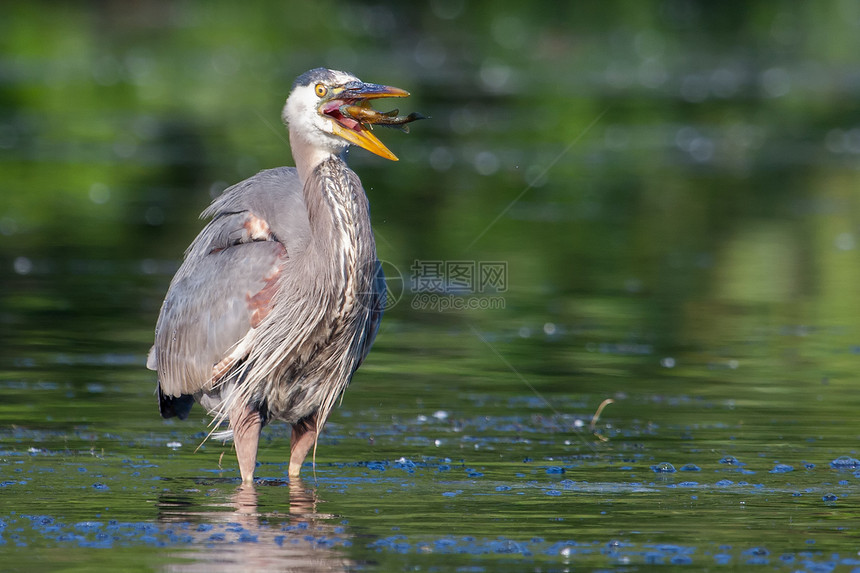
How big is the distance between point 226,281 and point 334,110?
1.13 m

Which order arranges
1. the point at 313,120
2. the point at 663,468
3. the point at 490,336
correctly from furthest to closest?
1. the point at 490,336
2. the point at 313,120
3. the point at 663,468

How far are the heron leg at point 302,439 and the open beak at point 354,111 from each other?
160 cm

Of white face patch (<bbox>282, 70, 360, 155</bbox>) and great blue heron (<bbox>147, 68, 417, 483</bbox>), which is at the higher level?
white face patch (<bbox>282, 70, 360, 155</bbox>)

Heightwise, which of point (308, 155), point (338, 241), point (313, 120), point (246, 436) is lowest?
point (246, 436)

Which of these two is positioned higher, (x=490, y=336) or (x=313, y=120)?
(x=313, y=120)

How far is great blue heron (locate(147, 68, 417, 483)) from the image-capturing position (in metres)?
7.82

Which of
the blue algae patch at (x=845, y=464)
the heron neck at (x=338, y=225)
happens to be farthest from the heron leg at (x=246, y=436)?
the blue algae patch at (x=845, y=464)

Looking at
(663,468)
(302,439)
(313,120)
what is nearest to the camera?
(663,468)

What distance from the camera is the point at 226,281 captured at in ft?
26.3

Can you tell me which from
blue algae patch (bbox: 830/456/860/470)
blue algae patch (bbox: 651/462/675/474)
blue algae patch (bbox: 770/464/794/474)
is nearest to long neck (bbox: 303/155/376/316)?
blue algae patch (bbox: 651/462/675/474)

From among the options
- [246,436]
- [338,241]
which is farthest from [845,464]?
[246,436]

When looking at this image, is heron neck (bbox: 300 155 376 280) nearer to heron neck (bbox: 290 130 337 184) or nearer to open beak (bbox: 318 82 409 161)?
heron neck (bbox: 290 130 337 184)

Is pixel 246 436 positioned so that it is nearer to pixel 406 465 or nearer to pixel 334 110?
pixel 406 465

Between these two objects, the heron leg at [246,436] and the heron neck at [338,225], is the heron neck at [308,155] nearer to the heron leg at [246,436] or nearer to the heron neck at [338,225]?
the heron neck at [338,225]
